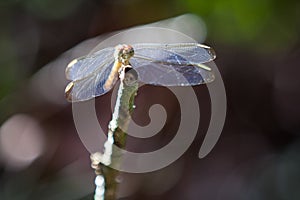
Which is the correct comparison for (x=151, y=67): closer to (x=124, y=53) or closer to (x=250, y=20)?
(x=124, y=53)

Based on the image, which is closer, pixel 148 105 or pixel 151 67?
pixel 151 67

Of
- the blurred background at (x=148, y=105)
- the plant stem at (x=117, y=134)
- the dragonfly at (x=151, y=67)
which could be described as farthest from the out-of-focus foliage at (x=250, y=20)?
the plant stem at (x=117, y=134)

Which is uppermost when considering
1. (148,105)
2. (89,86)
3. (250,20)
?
(89,86)

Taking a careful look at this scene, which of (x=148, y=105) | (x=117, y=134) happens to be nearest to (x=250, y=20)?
(x=148, y=105)

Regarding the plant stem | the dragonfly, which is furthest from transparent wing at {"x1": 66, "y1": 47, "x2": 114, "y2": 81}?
the plant stem

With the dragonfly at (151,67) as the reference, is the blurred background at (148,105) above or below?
below

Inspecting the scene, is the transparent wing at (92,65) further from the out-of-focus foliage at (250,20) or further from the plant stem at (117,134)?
the out-of-focus foliage at (250,20)
